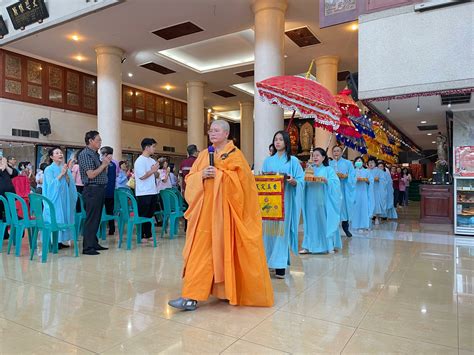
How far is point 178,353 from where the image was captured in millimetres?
1975

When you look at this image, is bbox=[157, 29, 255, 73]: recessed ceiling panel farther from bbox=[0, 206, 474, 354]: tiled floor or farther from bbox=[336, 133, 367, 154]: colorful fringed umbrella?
bbox=[0, 206, 474, 354]: tiled floor

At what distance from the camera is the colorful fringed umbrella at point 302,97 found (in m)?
4.23

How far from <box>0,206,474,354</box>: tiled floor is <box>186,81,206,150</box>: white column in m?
7.99

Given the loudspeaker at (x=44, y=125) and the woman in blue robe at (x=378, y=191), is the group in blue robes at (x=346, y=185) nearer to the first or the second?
the woman in blue robe at (x=378, y=191)

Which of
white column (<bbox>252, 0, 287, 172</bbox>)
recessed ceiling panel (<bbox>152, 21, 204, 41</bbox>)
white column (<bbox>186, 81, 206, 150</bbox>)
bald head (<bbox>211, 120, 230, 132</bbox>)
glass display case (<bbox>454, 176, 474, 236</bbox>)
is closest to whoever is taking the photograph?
bald head (<bbox>211, 120, 230, 132</bbox>)

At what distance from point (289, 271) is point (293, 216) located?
599 millimetres

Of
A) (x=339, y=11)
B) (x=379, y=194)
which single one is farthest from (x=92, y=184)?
(x=379, y=194)

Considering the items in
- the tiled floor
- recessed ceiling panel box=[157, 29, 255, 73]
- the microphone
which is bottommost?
the tiled floor

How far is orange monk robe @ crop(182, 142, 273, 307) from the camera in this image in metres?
2.59

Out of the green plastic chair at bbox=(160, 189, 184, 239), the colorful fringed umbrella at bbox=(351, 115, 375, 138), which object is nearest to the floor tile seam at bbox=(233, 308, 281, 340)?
Result: the green plastic chair at bbox=(160, 189, 184, 239)

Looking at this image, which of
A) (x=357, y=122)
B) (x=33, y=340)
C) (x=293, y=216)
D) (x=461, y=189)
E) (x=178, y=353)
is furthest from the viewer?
(x=357, y=122)

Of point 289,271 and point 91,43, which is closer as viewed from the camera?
point 289,271

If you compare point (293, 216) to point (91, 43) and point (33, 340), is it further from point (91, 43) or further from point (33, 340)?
point (91, 43)

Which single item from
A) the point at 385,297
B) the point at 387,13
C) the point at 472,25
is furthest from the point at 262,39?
the point at 385,297
